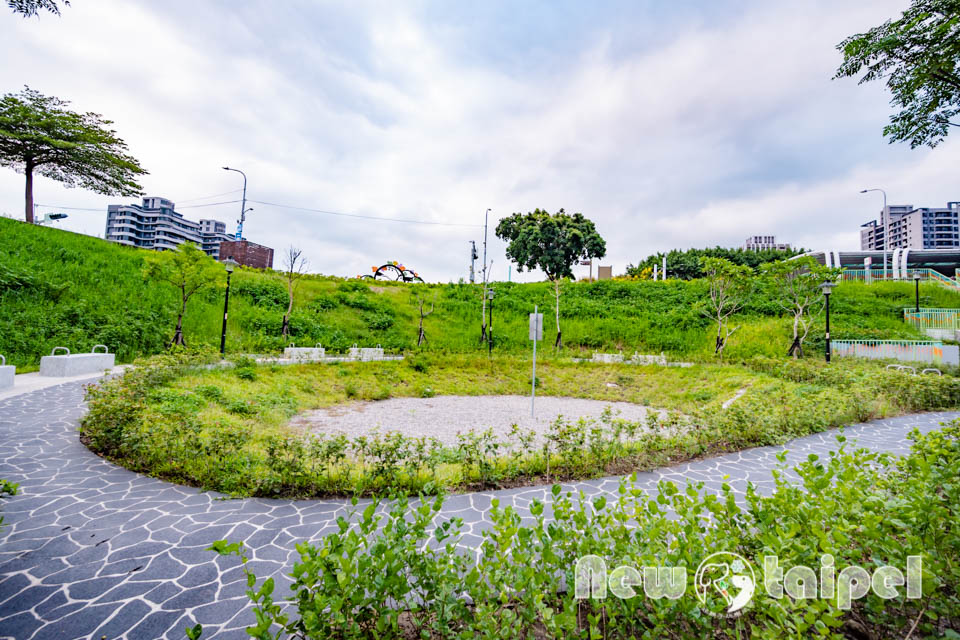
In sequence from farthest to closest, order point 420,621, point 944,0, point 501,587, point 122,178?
point 122,178
point 944,0
point 420,621
point 501,587

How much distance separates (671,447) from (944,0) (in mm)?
6416

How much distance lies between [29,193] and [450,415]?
27.1m

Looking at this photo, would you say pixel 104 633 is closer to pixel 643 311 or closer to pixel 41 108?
pixel 643 311

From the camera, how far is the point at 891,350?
15.2 meters

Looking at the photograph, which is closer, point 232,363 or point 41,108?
point 232,363

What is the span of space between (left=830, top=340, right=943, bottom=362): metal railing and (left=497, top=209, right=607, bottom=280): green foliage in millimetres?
22161

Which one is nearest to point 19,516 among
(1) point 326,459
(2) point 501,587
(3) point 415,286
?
(1) point 326,459

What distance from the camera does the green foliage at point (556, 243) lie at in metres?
37.0

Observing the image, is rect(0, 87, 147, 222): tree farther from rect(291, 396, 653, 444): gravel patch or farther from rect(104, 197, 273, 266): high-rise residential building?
rect(104, 197, 273, 266): high-rise residential building

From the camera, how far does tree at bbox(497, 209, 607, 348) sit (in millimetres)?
37000

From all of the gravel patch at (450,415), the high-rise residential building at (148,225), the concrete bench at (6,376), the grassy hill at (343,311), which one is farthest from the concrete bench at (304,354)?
the high-rise residential building at (148,225)

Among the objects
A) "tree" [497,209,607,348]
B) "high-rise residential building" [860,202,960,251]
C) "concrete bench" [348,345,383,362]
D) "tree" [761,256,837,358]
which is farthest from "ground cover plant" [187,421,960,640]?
"high-rise residential building" [860,202,960,251]

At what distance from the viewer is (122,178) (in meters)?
23.2

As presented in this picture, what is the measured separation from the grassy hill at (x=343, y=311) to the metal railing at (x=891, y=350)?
1250 millimetres
